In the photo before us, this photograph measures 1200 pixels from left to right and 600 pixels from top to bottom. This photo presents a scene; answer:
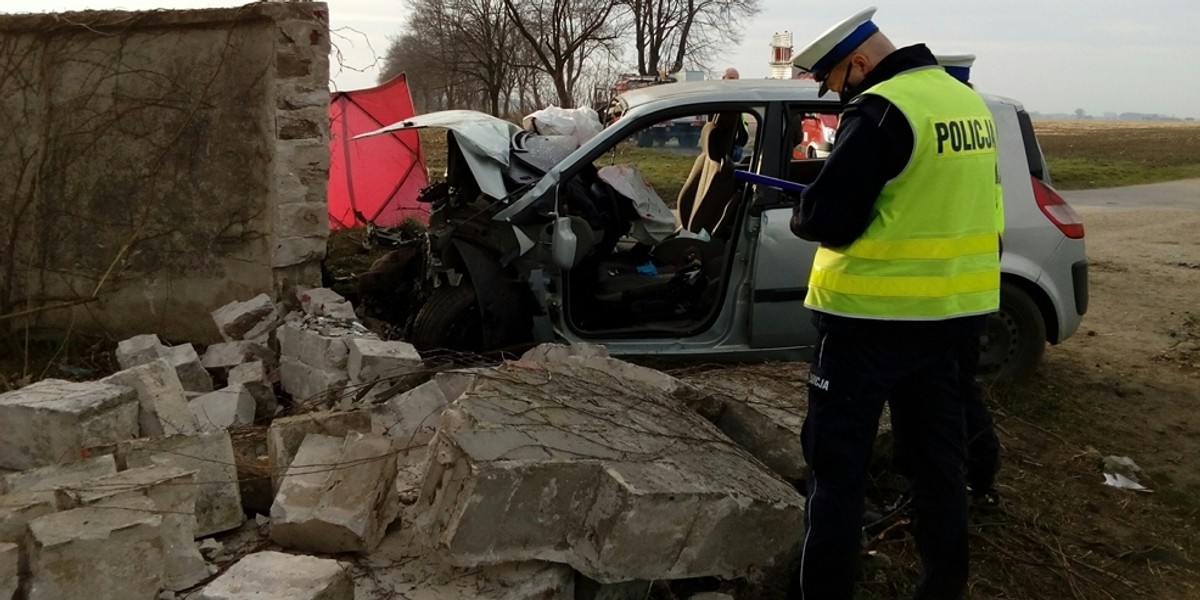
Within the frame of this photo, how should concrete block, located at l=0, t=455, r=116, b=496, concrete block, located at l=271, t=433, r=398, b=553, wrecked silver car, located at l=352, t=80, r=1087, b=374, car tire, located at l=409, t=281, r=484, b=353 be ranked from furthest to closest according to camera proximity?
car tire, located at l=409, t=281, r=484, b=353 < wrecked silver car, located at l=352, t=80, r=1087, b=374 < concrete block, located at l=0, t=455, r=116, b=496 < concrete block, located at l=271, t=433, r=398, b=553

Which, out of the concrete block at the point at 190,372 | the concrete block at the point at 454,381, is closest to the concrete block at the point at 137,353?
the concrete block at the point at 190,372

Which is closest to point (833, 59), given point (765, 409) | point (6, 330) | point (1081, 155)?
point (765, 409)

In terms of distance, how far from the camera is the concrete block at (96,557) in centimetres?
271

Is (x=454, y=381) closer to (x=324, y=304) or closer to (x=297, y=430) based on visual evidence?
(x=297, y=430)

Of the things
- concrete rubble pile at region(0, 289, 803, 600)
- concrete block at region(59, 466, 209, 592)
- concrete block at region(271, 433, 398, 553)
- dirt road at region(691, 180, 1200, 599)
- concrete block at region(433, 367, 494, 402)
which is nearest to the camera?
concrete rubble pile at region(0, 289, 803, 600)

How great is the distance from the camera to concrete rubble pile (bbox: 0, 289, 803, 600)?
2764 mm

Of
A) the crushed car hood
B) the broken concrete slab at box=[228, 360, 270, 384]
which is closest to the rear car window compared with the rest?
the crushed car hood

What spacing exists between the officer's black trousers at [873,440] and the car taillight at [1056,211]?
2.56 metres

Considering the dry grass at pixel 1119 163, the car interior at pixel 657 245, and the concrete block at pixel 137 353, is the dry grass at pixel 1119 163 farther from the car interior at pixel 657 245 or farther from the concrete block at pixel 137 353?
the concrete block at pixel 137 353

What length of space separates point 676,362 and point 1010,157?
6.90 ft

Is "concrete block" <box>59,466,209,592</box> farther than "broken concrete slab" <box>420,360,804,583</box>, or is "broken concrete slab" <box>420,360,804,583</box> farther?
"concrete block" <box>59,466,209,592</box>

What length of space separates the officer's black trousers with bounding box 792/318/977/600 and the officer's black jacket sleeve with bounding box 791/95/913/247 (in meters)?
0.33

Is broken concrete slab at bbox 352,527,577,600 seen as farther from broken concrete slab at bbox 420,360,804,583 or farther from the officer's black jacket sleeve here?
the officer's black jacket sleeve

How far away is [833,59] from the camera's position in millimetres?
2928
